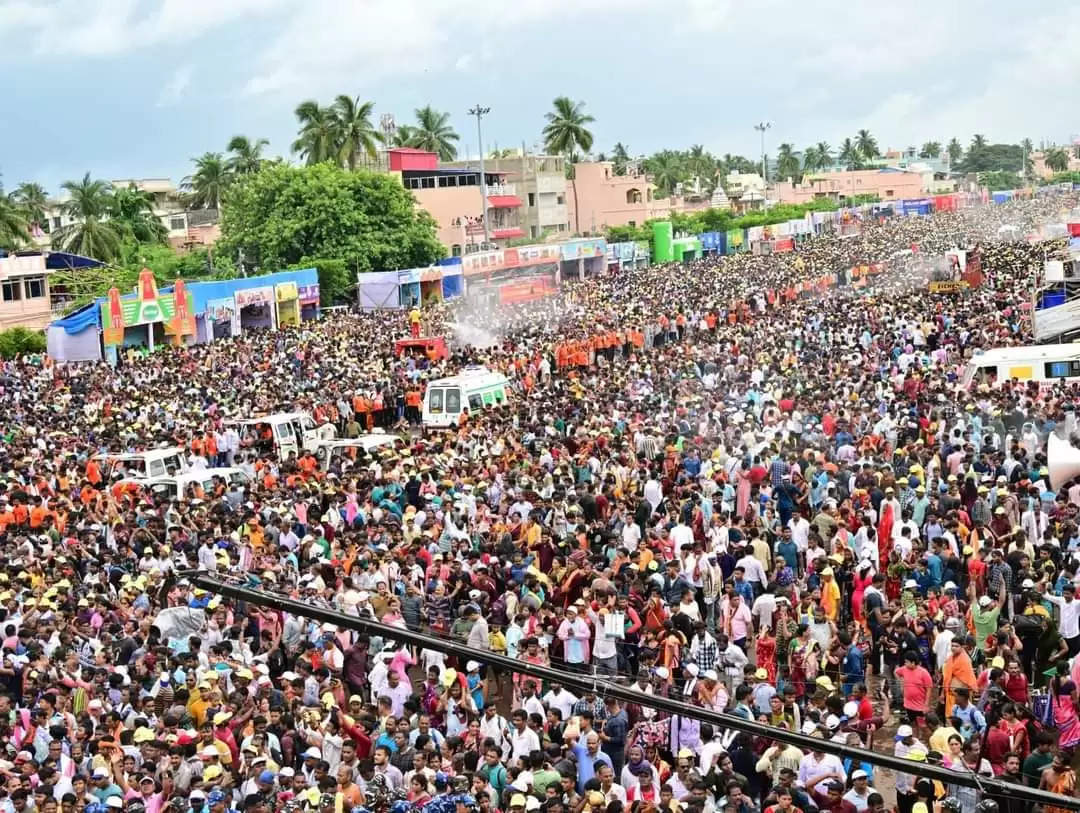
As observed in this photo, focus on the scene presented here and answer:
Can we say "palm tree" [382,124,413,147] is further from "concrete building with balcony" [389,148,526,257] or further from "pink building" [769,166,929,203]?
"pink building" [769,166,929,203]

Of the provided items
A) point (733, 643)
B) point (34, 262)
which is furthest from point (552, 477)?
point (34, 262)

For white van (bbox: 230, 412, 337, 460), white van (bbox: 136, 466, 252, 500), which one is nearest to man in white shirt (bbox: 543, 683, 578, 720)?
white van (bbox: 136, 466, 252, 500)

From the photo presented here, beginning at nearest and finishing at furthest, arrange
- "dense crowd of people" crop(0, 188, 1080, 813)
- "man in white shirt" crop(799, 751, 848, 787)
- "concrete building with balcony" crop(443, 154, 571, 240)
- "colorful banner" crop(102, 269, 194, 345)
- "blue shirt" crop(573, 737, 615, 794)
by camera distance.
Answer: "man in white shirt" crop(799, 751, 848, 787) → "dense crowd of people" crop(0, 188, 1080, 813) → "blue shirt" crop(573, 737, 615, 794) → "colorful banner" crop(102, 269, 194, 345) → "concrete building with balcony" crop(443, 154, 571, 240)

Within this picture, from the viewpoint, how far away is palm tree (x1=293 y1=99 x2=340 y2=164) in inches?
2842

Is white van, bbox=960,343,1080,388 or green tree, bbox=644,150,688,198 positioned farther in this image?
green tree, bbox=644,150,688,198

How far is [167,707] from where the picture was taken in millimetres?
10812

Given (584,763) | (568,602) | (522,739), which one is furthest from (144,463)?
(584,763)

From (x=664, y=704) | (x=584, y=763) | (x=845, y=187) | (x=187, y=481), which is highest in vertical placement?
(x=845, y=187)

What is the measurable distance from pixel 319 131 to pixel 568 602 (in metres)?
62.6

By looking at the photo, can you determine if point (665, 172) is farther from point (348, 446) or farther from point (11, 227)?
point (348, 446)

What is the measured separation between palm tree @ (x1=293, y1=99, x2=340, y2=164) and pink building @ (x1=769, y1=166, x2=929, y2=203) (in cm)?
8132

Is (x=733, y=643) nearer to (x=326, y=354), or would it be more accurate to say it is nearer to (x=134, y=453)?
(x=134, y=453)

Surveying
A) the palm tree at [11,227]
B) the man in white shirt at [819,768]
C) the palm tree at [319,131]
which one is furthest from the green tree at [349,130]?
the man in white shirt at [819,768]

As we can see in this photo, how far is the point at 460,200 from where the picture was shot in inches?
2854
